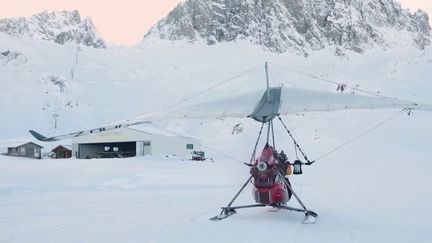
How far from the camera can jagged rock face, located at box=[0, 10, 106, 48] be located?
114m

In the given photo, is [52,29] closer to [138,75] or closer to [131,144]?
[138,75]

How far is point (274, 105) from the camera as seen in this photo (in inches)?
449

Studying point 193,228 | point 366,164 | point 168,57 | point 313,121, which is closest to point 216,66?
point 168,57

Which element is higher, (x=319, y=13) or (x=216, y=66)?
(x=319, y=13)

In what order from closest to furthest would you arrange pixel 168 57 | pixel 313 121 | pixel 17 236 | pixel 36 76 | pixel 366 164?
1. pixel 17 236
2. pixel 366 164
3. pixel 313 121
4. pixel 36 76
5. pixel 168 57

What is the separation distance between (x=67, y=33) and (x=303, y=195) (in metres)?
108

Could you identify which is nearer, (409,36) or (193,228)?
(193,228)

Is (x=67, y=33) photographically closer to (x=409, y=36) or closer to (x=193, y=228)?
(x=409, y=36)

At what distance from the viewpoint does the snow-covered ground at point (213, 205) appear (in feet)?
30.4

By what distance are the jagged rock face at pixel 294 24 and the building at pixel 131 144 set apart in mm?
56043

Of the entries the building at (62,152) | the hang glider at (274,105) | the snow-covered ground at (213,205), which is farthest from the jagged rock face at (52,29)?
the hang glider at (274,105)

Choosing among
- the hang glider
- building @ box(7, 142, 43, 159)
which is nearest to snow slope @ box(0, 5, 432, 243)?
the hang glider

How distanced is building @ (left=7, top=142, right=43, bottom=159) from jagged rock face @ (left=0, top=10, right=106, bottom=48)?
63697 mm

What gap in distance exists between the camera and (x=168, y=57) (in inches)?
4065
